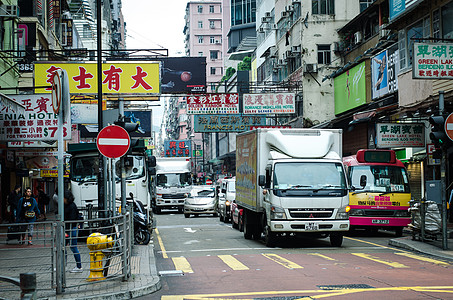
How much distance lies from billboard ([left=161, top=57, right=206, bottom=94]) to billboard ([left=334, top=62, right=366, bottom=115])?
809 cm

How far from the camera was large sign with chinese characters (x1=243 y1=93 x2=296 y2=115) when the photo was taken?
123 ft

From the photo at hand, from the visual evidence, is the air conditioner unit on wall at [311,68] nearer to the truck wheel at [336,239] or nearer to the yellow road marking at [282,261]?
the truck wheel at [336,239]

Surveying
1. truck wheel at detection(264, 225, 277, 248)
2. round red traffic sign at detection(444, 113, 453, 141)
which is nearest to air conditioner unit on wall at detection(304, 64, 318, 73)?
truck wheel at detection(264, 225, 277, 248)

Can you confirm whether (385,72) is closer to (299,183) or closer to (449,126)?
(299,183)

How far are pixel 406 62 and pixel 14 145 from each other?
1495cm

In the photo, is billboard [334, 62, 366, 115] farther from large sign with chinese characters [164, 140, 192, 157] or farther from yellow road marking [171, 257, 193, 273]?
large sign with chinese characters [164, 140, 192, 157]

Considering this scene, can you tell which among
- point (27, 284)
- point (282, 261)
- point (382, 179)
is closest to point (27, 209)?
point (282, 261)

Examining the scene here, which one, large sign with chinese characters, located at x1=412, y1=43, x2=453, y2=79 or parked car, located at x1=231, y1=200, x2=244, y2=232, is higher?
large sign with chinese characters, located at x1=412, y1=43, x2=453, y2=79

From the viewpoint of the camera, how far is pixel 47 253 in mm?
10062

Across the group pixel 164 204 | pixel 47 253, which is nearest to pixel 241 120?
pixel 164 204

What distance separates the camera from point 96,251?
10805mm

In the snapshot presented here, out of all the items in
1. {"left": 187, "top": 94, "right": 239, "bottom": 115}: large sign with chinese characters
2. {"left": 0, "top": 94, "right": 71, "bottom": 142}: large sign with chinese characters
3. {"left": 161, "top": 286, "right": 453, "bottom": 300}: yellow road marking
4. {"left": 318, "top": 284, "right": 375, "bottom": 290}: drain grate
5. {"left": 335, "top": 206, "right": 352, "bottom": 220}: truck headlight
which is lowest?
{"left": 318, "top": 284, "right": 375, "bottom": 290}: drain grate

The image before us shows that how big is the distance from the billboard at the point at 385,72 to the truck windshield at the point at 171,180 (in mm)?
16083

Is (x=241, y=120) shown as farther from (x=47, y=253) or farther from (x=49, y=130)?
(x=47, y=253)
